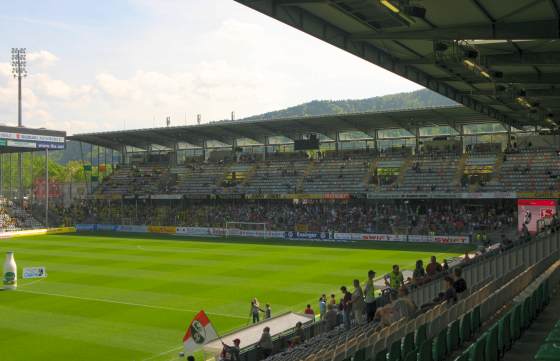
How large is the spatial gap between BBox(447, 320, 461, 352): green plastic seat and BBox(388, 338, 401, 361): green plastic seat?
1.36 m

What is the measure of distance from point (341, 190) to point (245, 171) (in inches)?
534

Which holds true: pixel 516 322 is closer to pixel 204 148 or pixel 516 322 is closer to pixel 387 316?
pixel 387 316

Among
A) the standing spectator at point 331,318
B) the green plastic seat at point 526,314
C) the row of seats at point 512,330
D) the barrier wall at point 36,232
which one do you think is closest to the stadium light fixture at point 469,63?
the row of seats at point 512,330

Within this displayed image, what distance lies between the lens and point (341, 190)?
57219mm

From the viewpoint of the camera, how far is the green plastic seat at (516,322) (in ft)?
38.0

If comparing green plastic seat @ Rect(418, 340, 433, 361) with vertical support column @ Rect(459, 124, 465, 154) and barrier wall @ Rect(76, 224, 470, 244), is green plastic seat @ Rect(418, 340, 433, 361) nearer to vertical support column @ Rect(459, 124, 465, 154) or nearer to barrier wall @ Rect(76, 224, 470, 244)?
barrier wall @ Rect(76, 224, 470, 244)

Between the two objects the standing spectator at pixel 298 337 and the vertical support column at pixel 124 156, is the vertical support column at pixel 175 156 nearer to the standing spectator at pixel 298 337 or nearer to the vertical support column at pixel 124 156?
the vertical support column at pixel 124 156

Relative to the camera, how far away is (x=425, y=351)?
9.75 meters

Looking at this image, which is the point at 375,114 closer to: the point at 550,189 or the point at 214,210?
the point at 550,189

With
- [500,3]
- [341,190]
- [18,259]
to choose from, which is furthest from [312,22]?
[341,190]

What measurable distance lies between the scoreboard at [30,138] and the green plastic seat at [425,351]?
5148 cm

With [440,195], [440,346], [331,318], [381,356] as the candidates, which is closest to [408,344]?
[440,346]

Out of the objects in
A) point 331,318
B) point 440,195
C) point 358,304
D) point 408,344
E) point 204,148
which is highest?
point 204,148

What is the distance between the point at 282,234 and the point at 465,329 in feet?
143
